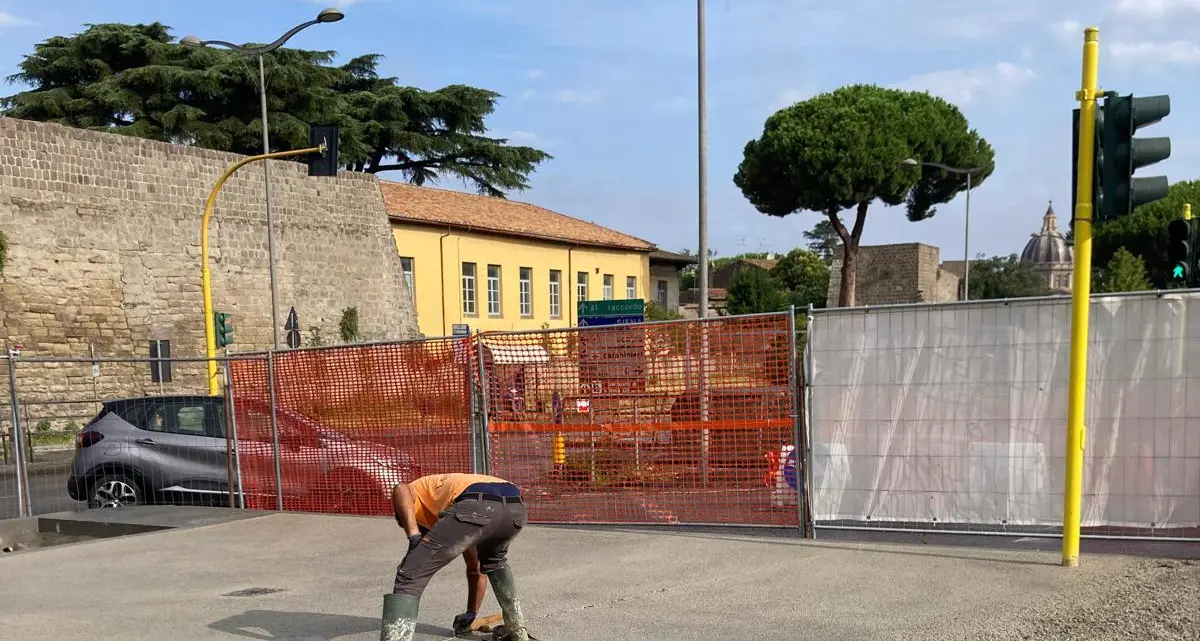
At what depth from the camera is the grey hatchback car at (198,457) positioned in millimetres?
10242

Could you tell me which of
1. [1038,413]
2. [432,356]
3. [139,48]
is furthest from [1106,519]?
[139,48]

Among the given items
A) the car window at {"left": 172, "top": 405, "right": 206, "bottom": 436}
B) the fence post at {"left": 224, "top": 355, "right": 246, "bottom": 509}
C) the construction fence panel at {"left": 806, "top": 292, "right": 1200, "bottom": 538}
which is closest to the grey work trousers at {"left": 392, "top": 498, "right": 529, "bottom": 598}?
the construction fence panel at {"left": 806, "top": 292, "right": 1200, "bottom": 538}

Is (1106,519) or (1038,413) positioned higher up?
(1038,413)

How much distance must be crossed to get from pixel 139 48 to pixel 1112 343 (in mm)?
42643

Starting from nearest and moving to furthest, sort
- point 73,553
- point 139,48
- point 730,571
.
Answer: point 730,571 → point 73,553 → point 139,48

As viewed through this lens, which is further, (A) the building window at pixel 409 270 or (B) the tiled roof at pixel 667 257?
(B) the tiled roof at pixel 667 257

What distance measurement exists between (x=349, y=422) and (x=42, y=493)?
3546mm

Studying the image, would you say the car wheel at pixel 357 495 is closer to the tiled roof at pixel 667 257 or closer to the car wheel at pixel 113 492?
the car wheel at pixel 113 492

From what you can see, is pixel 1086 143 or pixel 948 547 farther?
pixel 948 547

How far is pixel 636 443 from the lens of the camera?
8.58 meters

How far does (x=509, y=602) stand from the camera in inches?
208

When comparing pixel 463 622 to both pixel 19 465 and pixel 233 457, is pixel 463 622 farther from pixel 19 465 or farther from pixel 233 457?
pixel 19 465

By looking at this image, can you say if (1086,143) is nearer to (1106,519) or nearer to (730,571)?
(1106,519)

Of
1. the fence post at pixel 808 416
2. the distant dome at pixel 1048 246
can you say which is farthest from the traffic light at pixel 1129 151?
the distant dome at pixel 1048 246
